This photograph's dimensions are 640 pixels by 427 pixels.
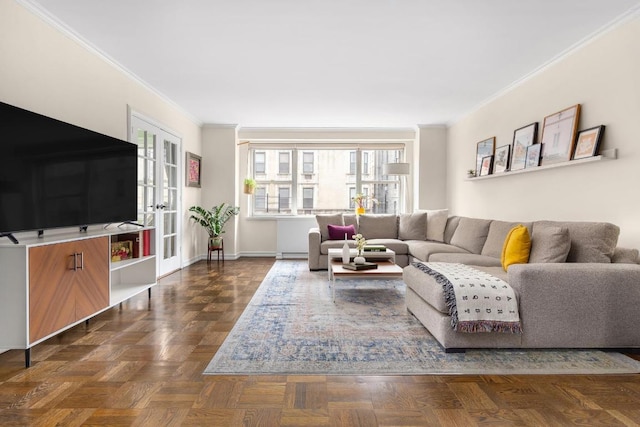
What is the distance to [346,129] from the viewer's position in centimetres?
758

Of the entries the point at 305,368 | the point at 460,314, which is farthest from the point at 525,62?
the point at 305,368

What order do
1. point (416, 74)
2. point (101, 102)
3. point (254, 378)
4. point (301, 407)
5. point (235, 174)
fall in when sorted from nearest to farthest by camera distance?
point (301, 407)
point (254, 378)
point (101, 102)
point (416, 74)
point (235, 174)

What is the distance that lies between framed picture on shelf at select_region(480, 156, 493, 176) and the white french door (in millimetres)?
4297

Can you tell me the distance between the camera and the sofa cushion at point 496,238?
4262mm

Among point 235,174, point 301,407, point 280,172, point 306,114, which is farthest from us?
point 280,172

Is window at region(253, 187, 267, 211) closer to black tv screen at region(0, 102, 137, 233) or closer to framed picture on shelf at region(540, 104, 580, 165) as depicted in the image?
black tv screen at region(0, 102, 137, 233)

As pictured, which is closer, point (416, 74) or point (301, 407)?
point (301, 407)

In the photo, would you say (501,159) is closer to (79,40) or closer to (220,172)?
(220,172)

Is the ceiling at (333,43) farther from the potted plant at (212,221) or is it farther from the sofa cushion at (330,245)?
the sofa cushion at (330,245)

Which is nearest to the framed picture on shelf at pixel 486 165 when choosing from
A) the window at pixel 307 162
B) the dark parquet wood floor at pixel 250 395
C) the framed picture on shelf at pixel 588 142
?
the framed picture on shelf at pixel 588 142

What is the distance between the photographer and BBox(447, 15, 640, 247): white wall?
3.09m

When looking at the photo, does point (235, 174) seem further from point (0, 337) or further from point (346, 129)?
point (0, 337)

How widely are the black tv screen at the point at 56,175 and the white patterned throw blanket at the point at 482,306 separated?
9.02 ft

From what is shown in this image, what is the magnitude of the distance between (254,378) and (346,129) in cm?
593
